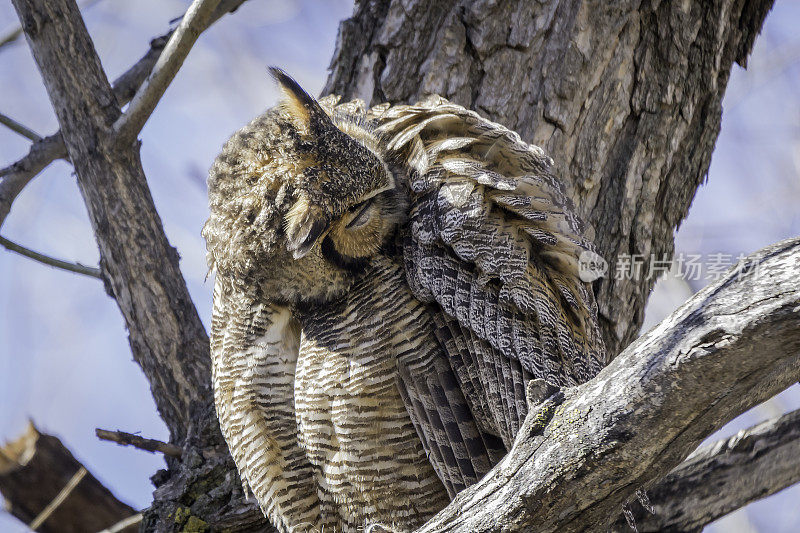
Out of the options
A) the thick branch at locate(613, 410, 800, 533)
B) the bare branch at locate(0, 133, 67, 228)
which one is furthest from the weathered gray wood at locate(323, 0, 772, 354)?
the bare branch at locate(0, 133, 67, 228)

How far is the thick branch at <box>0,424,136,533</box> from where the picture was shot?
3592 millimetres

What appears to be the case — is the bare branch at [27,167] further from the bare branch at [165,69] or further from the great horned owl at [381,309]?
the great horned owl at [381,309]

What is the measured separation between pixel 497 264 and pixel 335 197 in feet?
1.78

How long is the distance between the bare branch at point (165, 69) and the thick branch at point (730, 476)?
244 centimetres

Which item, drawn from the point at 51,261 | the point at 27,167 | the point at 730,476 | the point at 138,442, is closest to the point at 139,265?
the point at 51,261

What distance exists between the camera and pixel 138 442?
120 inches

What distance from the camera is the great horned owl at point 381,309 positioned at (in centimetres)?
240

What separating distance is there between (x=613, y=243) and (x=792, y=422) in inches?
37.9

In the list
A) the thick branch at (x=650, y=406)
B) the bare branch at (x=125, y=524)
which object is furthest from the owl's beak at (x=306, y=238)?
the bare branch at (x=125, y=524)

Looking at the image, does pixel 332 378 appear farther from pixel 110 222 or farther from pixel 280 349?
pixel 110 222

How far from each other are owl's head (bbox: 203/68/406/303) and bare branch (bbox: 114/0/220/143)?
563mm

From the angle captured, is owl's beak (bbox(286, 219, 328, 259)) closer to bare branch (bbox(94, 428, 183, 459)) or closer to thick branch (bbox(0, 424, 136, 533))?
bare branch (bbox(94, 428, 183, 459))

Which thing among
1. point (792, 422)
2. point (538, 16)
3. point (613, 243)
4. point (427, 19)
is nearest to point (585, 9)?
point (538, 16)

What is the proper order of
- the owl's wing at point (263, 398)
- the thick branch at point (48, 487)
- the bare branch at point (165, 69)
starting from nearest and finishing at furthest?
the owl's wing at point (263, 398), the bare branch at point (165, 69), the thick branch at point (48, 487)
